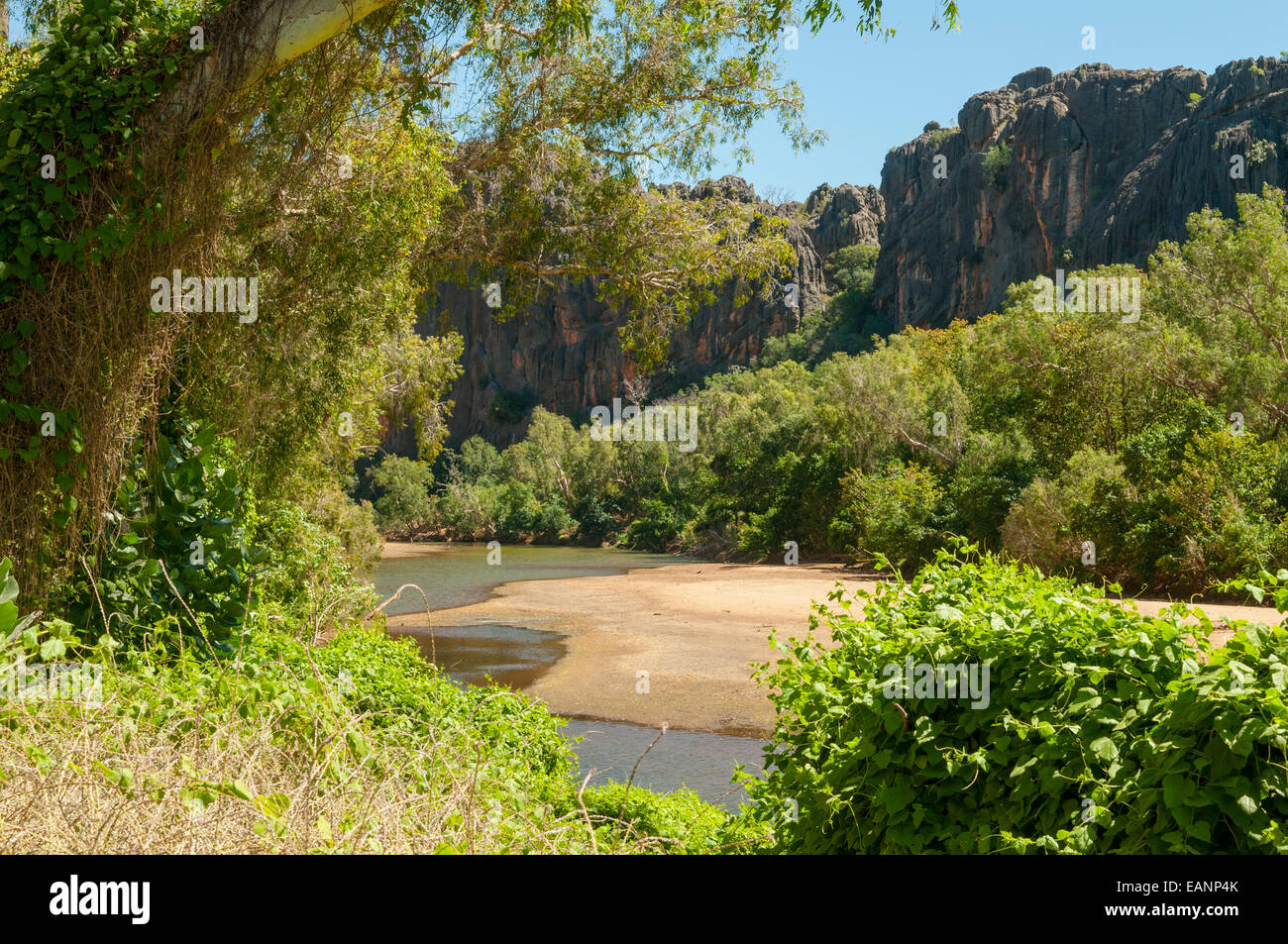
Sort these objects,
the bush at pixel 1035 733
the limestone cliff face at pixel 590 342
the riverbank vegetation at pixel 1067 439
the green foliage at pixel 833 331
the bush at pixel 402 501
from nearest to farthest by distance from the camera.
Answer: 1. the bush at pixel 1035 733
2. the riverbank vegetation at pixel 1067 439
3. the bush at pixel 402 501
4. the green foliage at pixel 833 331
5. the limestone cliff face at pixel 590 342

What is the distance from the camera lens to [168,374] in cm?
689

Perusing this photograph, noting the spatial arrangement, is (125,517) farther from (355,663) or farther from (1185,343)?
(1185,343)

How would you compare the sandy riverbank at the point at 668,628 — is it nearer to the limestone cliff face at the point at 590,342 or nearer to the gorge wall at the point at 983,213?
the gorge wall at the point at 983,213

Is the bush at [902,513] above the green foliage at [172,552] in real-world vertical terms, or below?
below

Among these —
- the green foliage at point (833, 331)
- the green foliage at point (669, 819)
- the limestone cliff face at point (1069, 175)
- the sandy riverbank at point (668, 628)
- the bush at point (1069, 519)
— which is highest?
the limestone cliff face at point (1069, 175)

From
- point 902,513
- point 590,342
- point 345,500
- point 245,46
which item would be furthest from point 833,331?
point 245,46

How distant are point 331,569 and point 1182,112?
65.3m

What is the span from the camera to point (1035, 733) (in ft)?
12.9

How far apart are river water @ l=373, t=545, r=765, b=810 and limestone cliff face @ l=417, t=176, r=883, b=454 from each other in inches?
1953

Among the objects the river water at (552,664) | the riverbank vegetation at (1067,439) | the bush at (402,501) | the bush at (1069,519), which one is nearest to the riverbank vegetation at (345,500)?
the river water at (552,664)

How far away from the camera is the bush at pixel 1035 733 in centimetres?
309

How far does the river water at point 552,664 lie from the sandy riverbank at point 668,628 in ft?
1.81

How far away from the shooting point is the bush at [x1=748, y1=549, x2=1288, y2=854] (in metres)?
3.09

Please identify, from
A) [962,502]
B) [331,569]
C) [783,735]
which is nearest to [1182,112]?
[962,502]
